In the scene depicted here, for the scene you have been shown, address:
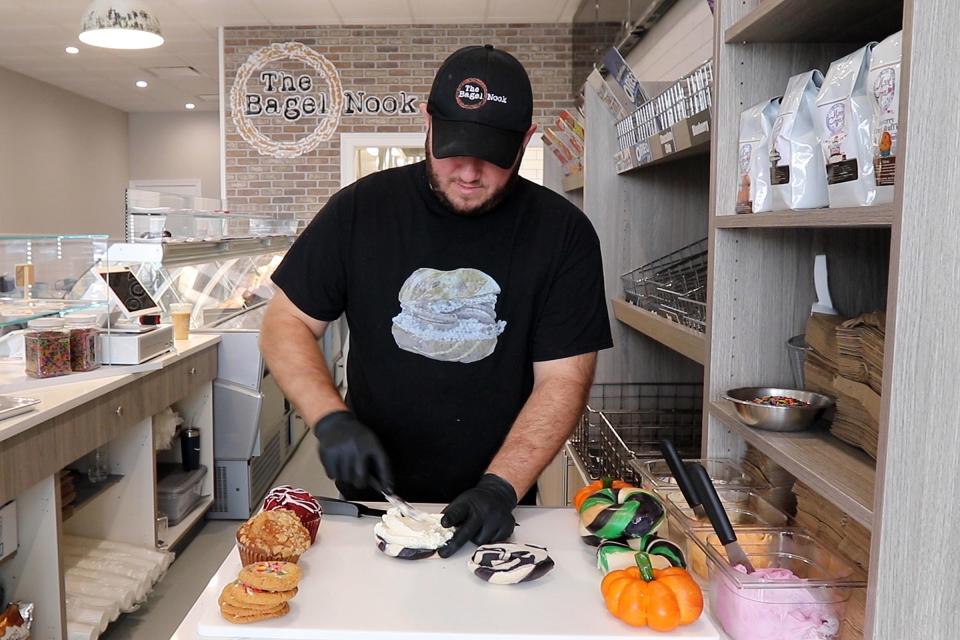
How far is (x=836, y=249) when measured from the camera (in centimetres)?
166

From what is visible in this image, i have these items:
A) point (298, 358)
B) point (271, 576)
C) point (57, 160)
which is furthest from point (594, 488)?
point (57, 160)

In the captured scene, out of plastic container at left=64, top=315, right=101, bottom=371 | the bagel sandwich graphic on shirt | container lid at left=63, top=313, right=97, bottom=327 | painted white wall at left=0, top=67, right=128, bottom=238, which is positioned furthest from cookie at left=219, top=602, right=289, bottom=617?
painted white wall at left=0, top=67, right=128, bottom=238

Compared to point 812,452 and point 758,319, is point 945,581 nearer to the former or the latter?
point 812,452

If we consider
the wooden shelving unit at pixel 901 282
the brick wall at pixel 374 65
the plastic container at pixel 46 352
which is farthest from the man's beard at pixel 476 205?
the brick wall at pixel 374 65

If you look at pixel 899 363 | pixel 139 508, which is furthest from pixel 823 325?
pixel 139 508

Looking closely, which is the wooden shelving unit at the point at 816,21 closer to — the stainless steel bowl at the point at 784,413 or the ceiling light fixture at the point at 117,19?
the stainless steel bowl at the point at 784,413

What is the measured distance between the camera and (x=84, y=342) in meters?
3.24

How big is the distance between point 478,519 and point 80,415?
2.02 metres

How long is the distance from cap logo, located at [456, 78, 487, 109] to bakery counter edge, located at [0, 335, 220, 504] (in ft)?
5.53

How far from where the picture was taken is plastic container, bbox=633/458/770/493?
1535 mm

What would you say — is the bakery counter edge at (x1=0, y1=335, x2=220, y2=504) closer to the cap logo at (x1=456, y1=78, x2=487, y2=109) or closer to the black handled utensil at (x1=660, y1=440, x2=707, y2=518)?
the cap logo at (x1=456, y1=78, x2=487, y2=109)

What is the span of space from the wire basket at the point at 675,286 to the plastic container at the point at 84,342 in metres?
2.18

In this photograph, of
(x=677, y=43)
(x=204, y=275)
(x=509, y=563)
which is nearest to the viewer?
(x=509, y=563)

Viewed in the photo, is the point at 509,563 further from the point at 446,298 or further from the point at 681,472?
the point at 446,298
